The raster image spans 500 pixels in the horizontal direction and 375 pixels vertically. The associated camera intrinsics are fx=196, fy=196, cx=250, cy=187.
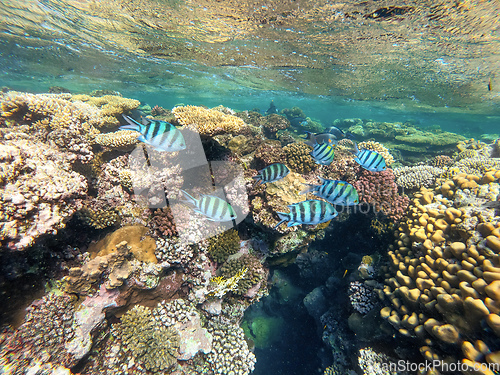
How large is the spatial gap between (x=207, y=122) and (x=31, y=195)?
10.2ft

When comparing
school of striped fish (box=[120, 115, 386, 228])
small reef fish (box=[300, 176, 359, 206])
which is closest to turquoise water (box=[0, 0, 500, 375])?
small reef fish (box=[300, 176, 359, 206])

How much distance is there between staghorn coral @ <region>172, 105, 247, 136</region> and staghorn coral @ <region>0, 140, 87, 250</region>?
243 centimetres

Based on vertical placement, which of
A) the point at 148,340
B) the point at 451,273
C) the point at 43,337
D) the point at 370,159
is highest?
the point at 370,159

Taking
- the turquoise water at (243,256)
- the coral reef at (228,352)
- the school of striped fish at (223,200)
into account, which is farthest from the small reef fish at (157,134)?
the coral reef at (228,352)

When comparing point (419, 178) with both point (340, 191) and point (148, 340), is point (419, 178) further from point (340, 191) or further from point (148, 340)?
point (148, 340)

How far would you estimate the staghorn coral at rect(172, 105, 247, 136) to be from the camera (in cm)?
427

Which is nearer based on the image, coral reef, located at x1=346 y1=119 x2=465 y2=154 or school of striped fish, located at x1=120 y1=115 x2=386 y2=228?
school of striped fish, located at x1=120 y1=115 x2=386 y2=228

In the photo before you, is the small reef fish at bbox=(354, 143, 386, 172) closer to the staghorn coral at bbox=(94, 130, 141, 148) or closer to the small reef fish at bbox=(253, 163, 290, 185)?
the small reef fish at bbox=(253, 163, 290, 185)

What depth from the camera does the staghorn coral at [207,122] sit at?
4273mm

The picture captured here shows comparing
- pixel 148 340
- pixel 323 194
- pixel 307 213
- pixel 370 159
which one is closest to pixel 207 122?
pixel 323 194

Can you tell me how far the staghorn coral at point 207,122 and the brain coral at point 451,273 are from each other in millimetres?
4444

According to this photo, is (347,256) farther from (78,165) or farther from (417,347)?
(78,165)

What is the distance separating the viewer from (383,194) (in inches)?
213

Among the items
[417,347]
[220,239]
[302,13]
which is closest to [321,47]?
[302,13]
